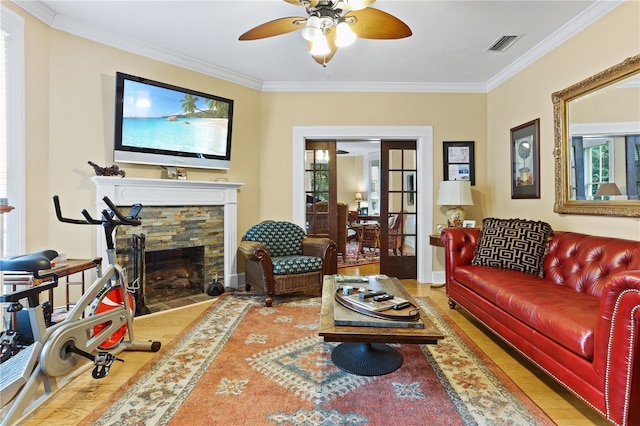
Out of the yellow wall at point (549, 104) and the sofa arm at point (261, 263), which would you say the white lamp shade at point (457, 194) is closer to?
the yellow wall at point (549, 104)

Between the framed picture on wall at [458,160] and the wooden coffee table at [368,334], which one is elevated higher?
the framed picture on wall at [458,160]

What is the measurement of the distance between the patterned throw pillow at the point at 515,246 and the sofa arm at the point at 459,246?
2.8 inches

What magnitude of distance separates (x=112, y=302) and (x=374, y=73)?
3.55m

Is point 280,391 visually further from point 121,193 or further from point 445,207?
point 445,207

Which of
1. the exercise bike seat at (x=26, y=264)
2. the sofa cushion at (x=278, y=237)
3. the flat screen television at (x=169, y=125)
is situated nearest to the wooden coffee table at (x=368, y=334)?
the sofa cushion at (x=278, y=237)

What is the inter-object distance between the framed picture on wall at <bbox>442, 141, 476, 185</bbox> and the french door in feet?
1.35

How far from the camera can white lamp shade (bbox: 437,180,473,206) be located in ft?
12.2

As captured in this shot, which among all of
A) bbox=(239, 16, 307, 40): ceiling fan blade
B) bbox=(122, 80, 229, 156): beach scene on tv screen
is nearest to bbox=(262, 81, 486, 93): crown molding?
bbox=(122, 80, 229, 156): beach scene on tv screen

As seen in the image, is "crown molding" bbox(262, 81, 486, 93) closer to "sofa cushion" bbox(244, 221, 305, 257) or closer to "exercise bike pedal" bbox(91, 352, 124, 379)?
"sofa cushion" bbox(244, 221, 305, 257)

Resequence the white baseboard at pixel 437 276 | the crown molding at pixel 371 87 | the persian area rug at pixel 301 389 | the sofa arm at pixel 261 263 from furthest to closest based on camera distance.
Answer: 1. the white baseboard at pixel 437 276
2. the crown molding at pixel 371 87
3. the sofa arm at pixel 261 263
4. the persian area rug at pixel 301 389

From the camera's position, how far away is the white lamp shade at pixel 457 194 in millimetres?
3730

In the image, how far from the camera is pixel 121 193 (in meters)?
2.92

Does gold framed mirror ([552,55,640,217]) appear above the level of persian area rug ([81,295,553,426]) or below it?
above

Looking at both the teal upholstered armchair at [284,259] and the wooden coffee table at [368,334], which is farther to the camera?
the teal upholstered armchair at [284,259]
